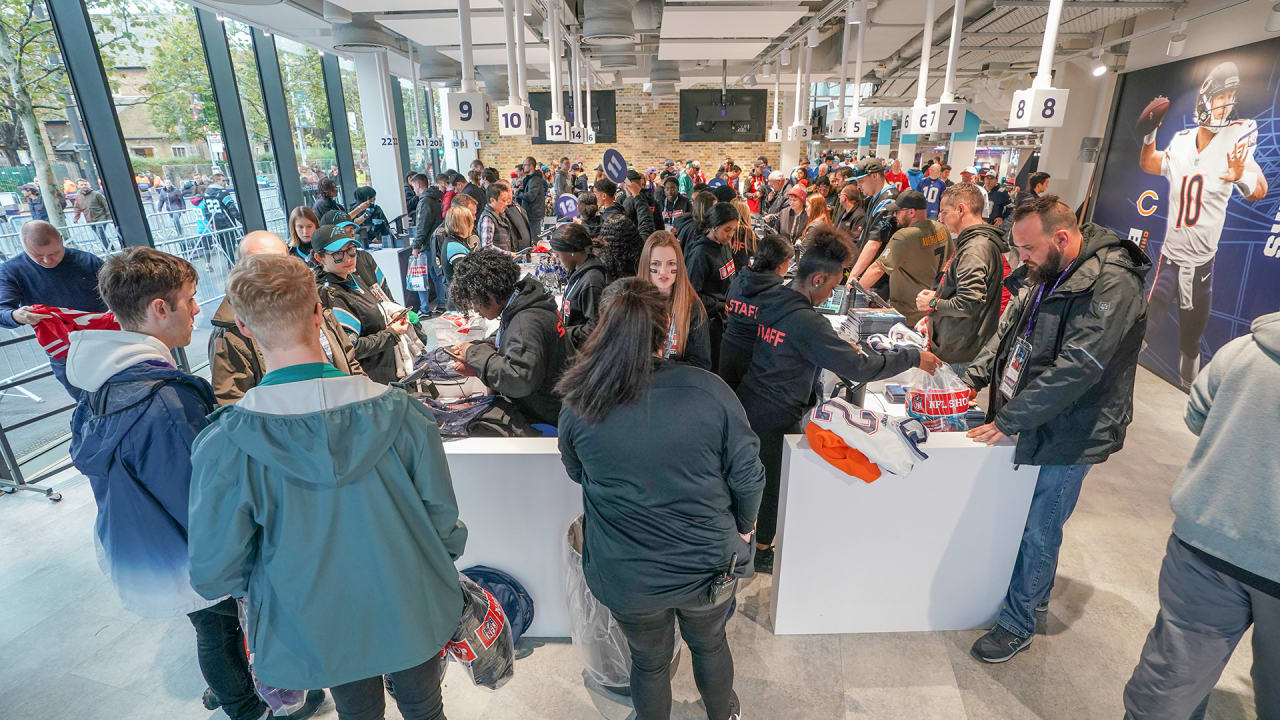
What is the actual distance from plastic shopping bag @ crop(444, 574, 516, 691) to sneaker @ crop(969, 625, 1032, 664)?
1.78 meters

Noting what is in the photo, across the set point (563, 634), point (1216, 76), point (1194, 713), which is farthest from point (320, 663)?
point (1216, 76)

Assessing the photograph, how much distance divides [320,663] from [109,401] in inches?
36.2

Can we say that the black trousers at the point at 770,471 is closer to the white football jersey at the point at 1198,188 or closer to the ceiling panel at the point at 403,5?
the white football jersey at the point at 1198,188

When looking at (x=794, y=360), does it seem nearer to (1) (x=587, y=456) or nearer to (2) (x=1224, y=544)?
(1) (x=587, y=456)

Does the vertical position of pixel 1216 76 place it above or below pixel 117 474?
above

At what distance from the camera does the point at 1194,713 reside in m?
1.87

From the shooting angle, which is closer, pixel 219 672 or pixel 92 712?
pixel 219 672

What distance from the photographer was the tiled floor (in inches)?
85.3

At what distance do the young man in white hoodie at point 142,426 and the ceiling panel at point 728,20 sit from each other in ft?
19.3

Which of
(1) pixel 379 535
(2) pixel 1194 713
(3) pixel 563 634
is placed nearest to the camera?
(1) pixel 379 535

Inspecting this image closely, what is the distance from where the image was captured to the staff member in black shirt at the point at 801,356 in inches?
91.9

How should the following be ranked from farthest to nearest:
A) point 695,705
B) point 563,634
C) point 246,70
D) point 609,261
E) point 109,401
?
1. point 246,70
2. point 609,261
3. point 563,634
4. point 695,705
5. point 109,401

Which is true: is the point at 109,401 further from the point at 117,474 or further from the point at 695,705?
the point at 695,705

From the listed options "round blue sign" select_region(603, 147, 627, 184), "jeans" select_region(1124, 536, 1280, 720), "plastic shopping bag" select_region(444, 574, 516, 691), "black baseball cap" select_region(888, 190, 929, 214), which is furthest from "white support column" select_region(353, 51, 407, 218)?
"jeans" select_region(1124, 536, 1280, 720)
